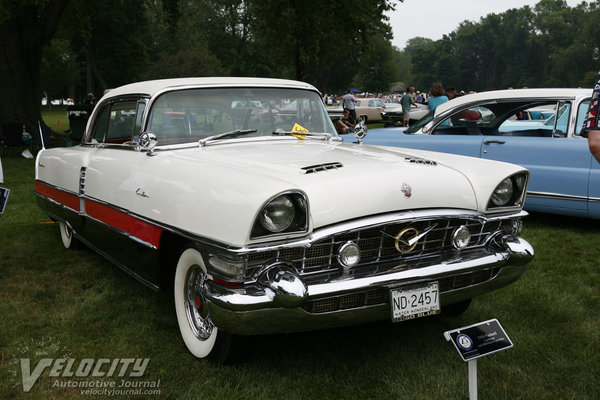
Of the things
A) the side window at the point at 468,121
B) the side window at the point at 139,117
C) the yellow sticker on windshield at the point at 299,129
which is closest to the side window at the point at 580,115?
the side window at the point at 468,121

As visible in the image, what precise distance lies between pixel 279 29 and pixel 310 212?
54.5 feet

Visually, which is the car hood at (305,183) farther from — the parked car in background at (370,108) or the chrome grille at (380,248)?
the parked car in background at (370,108)

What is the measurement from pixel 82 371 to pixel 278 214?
1.42 meters

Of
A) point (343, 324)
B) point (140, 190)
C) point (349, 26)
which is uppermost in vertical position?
point (349, 26)

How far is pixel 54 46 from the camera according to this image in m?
46.8

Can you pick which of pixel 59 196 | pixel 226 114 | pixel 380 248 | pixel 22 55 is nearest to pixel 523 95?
pixel 226 114

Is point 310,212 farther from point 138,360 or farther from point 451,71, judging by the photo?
point 451,71

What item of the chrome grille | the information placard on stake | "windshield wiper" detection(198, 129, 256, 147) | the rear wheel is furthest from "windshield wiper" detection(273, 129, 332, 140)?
the rear wheel

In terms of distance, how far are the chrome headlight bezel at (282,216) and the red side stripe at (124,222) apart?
831mm

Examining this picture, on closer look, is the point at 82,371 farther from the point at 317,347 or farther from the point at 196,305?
the point at 317,347

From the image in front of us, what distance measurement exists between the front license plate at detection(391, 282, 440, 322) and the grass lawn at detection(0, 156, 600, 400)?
1.17ft

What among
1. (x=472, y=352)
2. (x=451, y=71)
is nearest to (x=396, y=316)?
(x=472, y=352)

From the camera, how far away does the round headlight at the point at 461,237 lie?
2926 mm

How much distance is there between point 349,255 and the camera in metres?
2.59
